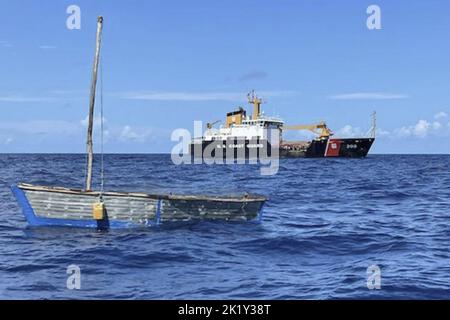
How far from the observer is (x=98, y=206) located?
1538cm

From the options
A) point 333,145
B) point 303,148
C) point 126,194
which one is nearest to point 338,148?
point 333,145

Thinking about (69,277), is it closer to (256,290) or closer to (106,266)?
(106,266)

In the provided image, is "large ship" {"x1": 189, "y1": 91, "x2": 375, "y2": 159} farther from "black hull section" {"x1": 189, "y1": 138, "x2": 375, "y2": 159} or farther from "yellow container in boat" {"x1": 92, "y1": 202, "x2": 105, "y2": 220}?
"yellow container in boat" {"x1": 92, "y1": 202, "x2": 105, "y2": 220}

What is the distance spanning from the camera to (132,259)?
12117mm

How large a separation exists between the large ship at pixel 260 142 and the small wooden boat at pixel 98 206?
7133 cm

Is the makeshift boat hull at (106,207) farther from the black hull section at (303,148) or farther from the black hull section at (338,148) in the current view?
the black hull section at (338,148)

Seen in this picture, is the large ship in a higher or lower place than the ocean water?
higher

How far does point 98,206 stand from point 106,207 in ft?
1.48

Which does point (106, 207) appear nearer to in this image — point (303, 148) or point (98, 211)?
point (98, 211)

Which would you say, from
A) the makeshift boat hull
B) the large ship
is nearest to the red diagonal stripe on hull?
the large ship

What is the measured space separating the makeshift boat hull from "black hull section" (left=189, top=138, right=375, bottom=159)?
71424 millimetres

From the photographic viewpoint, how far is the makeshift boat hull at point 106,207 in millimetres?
15710

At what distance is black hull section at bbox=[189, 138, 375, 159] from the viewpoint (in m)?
88.5
